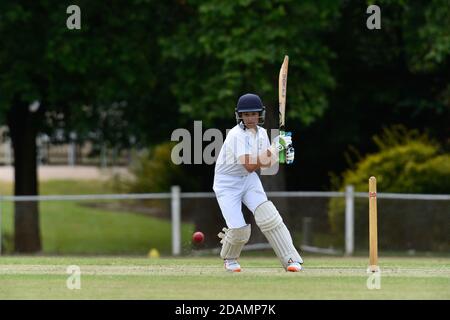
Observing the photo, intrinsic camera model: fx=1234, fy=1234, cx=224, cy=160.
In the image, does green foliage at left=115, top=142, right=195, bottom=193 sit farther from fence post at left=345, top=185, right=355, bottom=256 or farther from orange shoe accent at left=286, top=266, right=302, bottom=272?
orange shoe accent at left=286, top=266, right=302, bottom=272

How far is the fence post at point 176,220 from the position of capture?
23984 millimetres

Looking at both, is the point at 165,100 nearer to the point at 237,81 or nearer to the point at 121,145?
the point at 121,145

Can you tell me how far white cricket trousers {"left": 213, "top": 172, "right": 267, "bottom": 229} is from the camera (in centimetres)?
1269

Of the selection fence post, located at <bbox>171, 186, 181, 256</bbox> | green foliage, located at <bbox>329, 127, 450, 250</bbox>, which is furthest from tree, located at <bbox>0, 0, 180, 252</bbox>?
green foliage, located at <bbox>329, 127, 450, 250</bbox>

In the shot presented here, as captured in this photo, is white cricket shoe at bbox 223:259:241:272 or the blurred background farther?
the blurred background

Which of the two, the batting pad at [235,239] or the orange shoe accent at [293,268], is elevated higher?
the batting pad at [235,239]

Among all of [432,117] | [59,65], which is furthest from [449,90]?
[59,65]

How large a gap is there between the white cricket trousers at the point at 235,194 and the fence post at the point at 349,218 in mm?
10857

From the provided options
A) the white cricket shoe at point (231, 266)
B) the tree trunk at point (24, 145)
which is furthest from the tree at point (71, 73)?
the white cricket shoe at point (231, 266)

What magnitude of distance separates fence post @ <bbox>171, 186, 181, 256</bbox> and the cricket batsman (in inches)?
435

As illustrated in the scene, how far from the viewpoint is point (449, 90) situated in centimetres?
2631

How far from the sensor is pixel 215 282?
39.0ft

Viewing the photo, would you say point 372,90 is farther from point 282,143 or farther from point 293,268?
point 282,143

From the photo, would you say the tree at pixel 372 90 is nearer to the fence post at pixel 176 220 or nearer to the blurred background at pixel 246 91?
the blurred background at pixel 246 91
